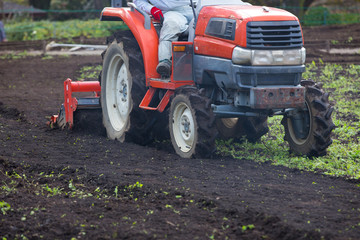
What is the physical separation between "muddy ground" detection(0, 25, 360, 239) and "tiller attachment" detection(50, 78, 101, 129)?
451 mm

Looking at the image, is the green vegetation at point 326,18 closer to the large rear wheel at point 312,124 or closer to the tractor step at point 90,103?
the tractor step at point 90,103

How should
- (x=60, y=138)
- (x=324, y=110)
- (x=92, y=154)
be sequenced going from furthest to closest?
(x=60, y=138) → (x=92, y=154) → (x=324, y=110)

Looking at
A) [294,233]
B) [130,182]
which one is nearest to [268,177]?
[130,182]

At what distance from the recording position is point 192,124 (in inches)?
301

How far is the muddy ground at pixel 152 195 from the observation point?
5117 mm

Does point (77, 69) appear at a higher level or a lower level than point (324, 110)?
lower

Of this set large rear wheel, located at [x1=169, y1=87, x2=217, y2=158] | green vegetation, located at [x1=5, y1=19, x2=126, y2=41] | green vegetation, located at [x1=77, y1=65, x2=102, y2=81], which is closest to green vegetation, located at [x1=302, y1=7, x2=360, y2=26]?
green vegetation, located at [x1=5, y1=19, x2=126, y2=41]

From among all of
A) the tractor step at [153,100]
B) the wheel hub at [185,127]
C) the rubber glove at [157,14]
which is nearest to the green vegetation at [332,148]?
the wheel hub at [185,127]

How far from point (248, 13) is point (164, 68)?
1.36 meters

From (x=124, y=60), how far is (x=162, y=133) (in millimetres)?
1168

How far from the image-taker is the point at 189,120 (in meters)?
7.71

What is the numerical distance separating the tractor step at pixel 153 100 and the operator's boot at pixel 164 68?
226 mm

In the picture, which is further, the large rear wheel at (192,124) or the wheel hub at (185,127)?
the wheel hub at (185,127)

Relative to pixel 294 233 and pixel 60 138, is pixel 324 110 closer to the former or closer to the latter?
pixel 294 233
